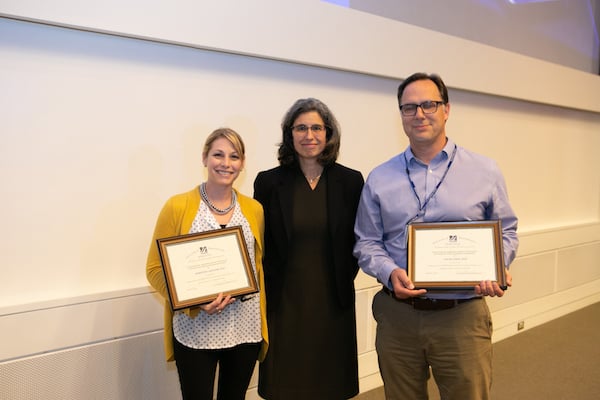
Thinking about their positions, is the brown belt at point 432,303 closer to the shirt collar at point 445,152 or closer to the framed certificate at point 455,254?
the framed certificate at point 455,254

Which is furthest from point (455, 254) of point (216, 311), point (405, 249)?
point (216, 311)

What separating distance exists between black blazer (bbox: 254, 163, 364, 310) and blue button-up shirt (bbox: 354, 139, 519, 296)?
0.34ft

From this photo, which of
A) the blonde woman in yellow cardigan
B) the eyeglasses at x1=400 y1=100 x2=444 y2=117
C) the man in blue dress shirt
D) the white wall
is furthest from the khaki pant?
the white wall

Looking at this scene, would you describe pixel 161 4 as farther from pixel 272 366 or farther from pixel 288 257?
pixel 272 366

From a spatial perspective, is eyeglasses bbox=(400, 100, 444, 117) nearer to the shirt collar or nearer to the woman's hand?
the shirt collar

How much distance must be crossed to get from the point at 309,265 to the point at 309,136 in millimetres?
554

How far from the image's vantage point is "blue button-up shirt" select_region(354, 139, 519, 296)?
1.73m

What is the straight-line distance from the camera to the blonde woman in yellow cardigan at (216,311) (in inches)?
67.9

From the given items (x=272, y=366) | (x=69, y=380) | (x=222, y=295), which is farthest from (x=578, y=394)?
(x=69, y=380)

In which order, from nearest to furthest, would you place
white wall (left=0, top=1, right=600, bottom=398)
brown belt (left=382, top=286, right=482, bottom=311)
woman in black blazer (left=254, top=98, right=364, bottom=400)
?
brown belt (left=382, top=286, right=482, bottom=311) → woman in black blazer (left=254, top=98, right=364, bottom=400) → white wall (left=0, top=1, right=600, bottom=398)

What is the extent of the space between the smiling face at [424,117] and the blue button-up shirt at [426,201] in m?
0.09

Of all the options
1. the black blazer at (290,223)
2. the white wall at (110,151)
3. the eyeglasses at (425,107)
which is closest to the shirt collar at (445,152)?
the eyeglasses at (425,107)

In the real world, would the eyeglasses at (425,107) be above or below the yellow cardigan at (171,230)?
Answer: above

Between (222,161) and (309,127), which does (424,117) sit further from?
(222,161)
